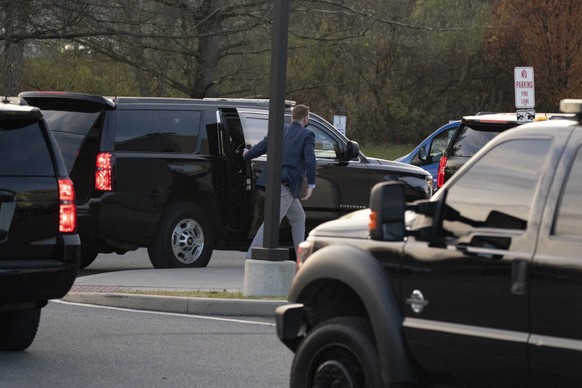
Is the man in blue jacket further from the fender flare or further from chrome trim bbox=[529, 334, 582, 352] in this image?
chrome trim bbox=[529, 334, 582, 352]

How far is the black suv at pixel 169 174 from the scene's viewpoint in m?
16.2

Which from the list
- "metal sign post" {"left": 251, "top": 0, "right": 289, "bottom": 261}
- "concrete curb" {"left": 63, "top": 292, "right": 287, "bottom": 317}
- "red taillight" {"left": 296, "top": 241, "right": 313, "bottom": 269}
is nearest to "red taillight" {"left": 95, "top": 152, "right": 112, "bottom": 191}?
"concrete curb" {"left": 63, "top": 292, "right": 287, "bottom": 317}

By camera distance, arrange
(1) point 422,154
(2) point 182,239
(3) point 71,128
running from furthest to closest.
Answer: (1) point 422,154, (2) point 182,239, (3) point 71,128

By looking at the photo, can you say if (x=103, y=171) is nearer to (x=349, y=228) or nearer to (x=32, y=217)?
(x=32, y=217)

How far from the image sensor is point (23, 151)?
32.6 ft

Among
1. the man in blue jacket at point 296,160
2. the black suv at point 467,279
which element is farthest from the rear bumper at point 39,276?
the man in blue jacket at point 296,160

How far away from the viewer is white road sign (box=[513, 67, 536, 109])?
1028 inches

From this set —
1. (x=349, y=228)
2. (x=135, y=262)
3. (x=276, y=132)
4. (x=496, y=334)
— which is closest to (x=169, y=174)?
(x=135, y=262)

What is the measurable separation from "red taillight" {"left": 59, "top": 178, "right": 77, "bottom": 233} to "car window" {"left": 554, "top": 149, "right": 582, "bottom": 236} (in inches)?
188

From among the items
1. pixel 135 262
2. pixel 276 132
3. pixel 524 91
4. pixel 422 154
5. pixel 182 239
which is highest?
pixel 524 91

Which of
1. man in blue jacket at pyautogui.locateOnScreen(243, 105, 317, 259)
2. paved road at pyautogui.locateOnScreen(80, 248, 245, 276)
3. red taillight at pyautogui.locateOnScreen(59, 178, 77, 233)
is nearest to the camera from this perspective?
red taillight at pyautogui.locateOnScreen(59, 178, 77, 233)

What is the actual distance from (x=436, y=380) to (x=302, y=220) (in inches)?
359

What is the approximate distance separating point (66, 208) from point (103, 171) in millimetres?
6214

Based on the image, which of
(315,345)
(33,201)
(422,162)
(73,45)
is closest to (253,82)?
(73,45)
